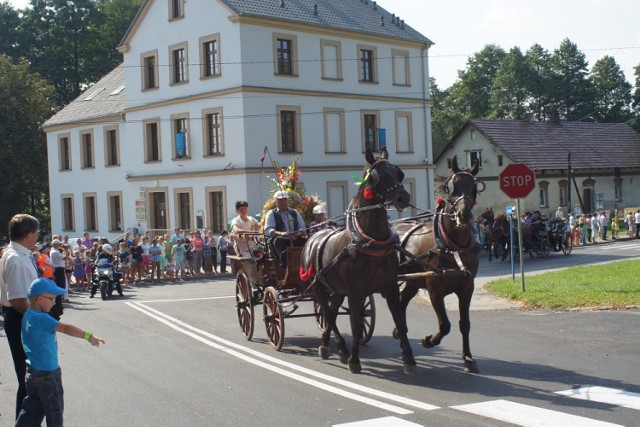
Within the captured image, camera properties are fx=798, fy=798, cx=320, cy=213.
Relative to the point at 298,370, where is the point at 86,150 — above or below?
above

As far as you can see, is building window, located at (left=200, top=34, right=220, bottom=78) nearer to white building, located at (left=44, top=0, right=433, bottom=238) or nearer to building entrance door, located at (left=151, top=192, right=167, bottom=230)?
white building, located at (left=44, top=0, right=433, bottom=238)

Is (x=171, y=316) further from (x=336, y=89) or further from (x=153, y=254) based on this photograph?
(x=336, y=89)

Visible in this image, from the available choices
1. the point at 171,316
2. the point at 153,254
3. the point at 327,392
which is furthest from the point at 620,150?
the point at 327,392

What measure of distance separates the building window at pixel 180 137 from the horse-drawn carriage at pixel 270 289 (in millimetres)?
25964

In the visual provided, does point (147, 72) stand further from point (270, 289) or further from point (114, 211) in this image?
point (270, 289)

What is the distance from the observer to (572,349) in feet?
36.3

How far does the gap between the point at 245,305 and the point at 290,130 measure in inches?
997

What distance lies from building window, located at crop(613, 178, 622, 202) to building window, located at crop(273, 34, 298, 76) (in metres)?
29.9

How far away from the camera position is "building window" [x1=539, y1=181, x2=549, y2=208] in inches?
2077

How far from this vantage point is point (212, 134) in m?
38.0

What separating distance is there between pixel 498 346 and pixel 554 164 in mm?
44279

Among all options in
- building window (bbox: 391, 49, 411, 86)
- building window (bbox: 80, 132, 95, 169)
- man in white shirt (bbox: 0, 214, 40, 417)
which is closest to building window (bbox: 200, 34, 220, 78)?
building window (bbox: 391, 49, 411, 86)

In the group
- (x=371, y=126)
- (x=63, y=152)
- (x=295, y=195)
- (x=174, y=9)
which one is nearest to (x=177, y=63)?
(x=174, y=9)

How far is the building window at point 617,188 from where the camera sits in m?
57.5
